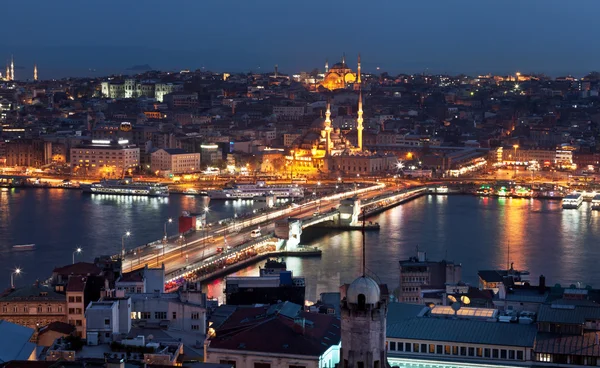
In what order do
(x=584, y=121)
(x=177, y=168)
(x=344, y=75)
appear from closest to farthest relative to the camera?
(x=177, y=168) → (x=584, y=121) → (x=344, y=75)

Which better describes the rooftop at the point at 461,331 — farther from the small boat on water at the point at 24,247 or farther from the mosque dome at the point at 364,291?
the small boat on water at the point at 24,247

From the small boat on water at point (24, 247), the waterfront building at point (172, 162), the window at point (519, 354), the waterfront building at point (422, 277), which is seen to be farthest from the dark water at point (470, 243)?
the waterfront building at point (172, 162)

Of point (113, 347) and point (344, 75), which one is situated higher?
point (344, 75)

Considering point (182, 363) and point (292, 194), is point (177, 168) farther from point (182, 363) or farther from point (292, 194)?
point (182, 363)

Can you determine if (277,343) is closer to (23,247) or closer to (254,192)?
(23,247)

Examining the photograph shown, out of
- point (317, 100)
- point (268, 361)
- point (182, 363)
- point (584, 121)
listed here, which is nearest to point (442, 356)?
point (268, 361)

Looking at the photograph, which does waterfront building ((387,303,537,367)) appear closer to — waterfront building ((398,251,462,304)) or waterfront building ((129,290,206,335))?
waterfront building ((129,290,206,335))
